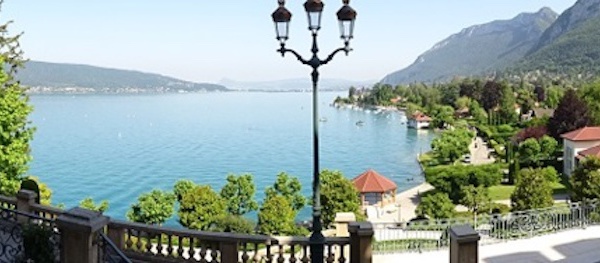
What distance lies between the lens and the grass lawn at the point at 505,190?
38.7m

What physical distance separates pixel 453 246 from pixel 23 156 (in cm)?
1360

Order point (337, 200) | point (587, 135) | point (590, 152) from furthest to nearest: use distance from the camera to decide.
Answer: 1. point (587, 135)
2. point (590, 152)
3. point (337, 200)

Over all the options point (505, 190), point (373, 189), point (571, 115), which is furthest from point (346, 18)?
point (571, 115)

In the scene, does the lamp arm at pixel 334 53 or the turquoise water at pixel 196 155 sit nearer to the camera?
the lamp arm at pixel 334 53

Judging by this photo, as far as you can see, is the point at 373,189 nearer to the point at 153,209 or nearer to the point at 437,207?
the point at 437,207

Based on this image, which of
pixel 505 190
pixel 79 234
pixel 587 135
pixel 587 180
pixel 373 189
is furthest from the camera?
pixel 505 190

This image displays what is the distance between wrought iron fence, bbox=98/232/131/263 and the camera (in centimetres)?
556

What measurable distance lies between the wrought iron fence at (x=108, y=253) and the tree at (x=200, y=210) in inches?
861

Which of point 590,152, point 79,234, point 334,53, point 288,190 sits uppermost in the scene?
point 334,53

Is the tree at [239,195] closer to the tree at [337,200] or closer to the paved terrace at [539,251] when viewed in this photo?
the tree at [337,200]

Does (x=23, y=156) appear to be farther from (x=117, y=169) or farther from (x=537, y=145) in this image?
(x=117, y=169)

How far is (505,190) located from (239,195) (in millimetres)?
19596

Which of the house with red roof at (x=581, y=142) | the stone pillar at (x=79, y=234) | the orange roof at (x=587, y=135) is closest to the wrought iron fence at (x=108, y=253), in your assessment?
the stone pillar at (x=79, y=234)

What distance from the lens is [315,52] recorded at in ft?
26.0
